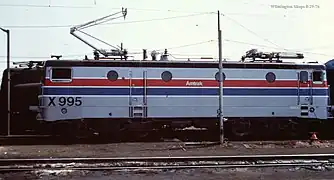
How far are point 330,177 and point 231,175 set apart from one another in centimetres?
249

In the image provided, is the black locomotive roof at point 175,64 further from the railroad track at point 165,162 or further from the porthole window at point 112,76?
the railroad track at point 165,162

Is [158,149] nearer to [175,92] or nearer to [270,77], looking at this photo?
[175,92]

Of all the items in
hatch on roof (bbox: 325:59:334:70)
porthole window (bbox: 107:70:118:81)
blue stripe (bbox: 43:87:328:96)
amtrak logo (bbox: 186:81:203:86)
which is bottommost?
blue stripe (bbox: 43:87:328:96)

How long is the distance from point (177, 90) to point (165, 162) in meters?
6.72

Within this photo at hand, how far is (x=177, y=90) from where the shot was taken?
20.5m

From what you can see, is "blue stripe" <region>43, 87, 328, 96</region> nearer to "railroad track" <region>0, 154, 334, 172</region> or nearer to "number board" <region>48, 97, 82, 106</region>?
"number board" <region>48, 97, 82, 106</region>

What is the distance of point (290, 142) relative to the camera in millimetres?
19688

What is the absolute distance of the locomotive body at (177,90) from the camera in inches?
782

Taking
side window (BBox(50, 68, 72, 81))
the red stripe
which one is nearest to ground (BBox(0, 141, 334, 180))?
the red stripe

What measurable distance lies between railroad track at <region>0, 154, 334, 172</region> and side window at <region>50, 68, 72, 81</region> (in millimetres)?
6180

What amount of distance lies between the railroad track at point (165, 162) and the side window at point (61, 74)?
6180 millimetres

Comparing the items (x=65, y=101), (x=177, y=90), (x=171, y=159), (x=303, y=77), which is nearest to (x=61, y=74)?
(x=65, y=101)

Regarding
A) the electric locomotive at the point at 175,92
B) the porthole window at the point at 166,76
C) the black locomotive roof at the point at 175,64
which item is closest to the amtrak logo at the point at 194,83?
the electric locomotive at the point at 175,92

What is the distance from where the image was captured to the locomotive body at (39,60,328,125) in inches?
782
